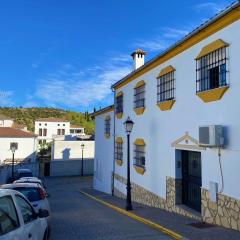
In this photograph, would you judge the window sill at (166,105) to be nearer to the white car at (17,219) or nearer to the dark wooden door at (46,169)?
the white car at (17,219)

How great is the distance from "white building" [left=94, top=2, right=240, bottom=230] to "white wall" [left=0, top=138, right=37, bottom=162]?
34.8 meters

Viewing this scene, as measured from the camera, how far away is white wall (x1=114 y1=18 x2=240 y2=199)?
952cm

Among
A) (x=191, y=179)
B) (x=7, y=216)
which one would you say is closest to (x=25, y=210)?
(x=7, y=216)

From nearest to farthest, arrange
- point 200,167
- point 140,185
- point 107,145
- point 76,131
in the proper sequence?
point 200,167
point 140,185
point 107,145
point 76,131

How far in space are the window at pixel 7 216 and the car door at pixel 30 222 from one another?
277mm

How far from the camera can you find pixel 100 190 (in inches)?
1126

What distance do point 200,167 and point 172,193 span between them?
211cm

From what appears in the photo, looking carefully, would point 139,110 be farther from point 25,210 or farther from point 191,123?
point 25,210

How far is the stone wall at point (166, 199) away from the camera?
12758mm

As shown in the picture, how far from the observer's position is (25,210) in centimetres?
577

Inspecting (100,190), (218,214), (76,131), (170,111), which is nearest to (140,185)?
(170,111)

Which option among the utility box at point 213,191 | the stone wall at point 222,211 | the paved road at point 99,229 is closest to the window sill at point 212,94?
the utility box at point 213,191

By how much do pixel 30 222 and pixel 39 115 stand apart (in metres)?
123

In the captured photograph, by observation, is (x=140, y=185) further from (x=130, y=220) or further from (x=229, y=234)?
(x=229, y=234)
